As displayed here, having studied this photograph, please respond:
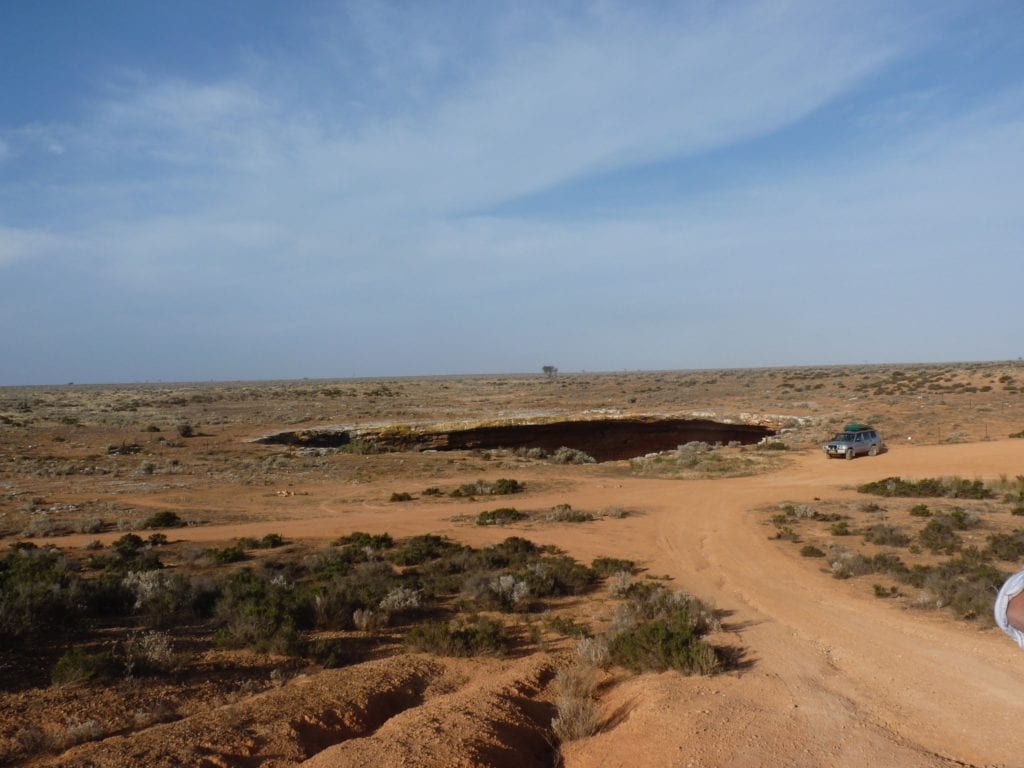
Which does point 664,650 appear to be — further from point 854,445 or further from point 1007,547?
point 854,445

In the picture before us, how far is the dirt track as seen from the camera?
5851 mm

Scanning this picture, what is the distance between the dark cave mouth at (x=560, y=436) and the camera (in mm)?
37000

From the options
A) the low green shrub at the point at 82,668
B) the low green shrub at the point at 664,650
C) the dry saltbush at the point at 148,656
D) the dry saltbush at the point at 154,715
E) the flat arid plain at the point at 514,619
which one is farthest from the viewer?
the low green shrub at the point at 664,650

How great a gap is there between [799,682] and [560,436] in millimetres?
33469

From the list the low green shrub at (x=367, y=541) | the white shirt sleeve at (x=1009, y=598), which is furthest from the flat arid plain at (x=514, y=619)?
the white shirt sleeve at (x=1009, y=598)

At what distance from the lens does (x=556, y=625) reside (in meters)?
9.55

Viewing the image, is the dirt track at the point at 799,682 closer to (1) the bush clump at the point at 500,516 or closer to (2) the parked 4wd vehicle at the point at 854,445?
(1) the bush clump at the point at 500,516

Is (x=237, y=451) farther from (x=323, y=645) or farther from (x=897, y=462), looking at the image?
(x=897, y=462)

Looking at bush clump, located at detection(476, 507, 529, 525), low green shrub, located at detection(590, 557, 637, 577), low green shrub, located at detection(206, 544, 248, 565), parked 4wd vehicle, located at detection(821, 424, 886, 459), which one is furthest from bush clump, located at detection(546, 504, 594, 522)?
parked 4wd vehicle, located at detection(821, 424, 886, 459)

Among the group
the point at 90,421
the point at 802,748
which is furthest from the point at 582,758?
the point at 90,421

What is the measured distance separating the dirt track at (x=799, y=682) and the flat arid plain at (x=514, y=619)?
0.14 ft

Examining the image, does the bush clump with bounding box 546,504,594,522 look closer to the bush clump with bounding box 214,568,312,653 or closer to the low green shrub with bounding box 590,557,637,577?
the low green shrub with bounding box 590,557,637,577

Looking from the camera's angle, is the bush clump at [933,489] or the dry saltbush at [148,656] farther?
the bush clump at [933,489]

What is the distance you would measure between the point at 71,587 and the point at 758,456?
2613cm
